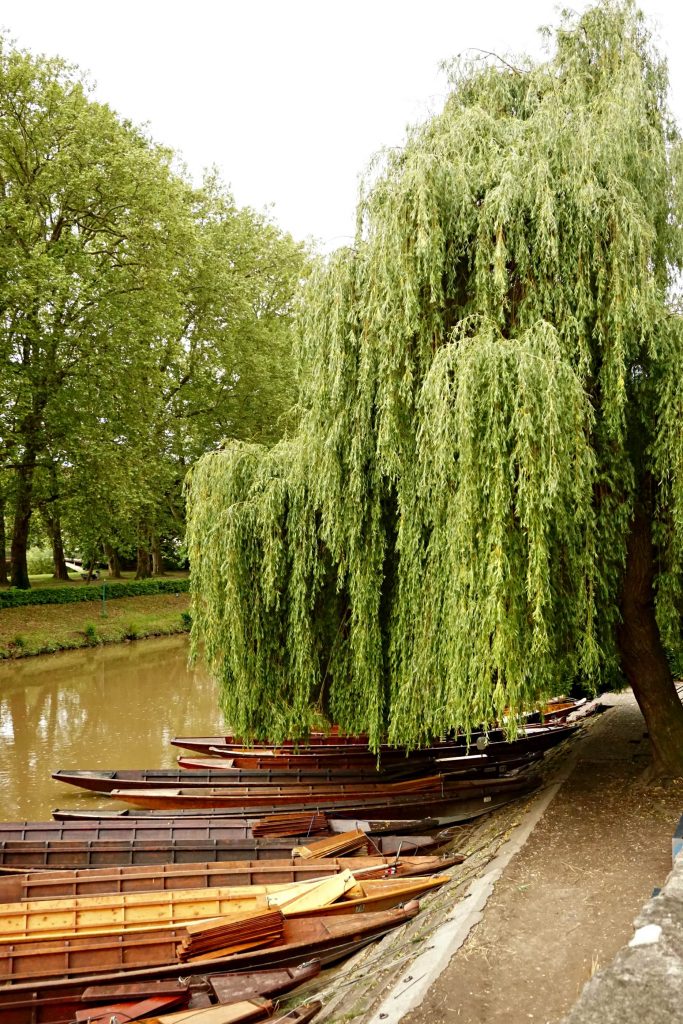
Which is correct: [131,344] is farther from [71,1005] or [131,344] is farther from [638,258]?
[71,1005]

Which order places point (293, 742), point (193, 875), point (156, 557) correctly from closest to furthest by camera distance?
point (193, 875) < point (293, 742) < point (156, 557)

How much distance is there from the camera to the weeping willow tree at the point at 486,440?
6.71 metres

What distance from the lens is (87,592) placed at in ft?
89.9

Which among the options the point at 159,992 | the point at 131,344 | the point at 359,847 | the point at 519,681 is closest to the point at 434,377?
the point at 519,681

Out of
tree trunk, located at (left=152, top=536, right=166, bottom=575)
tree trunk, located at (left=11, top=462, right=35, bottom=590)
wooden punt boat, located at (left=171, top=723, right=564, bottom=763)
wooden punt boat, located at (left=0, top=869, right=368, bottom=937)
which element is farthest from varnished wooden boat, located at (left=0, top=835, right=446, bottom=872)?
tree trunk, located at (left=152, top=536, right=166, bottom=575)

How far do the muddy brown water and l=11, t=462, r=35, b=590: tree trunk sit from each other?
12.5 ft

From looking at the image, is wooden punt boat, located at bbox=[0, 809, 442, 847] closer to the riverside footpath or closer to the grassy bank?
the riverside footpath

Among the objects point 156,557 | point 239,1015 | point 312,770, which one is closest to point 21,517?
point 156,557

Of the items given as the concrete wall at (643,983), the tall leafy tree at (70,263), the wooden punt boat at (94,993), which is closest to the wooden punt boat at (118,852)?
the wooden punt boat at (94,993)

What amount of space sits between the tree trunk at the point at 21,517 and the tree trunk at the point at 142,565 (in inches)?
299

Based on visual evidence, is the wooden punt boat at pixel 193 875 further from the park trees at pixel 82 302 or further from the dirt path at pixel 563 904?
the park trees at pixel 82 302

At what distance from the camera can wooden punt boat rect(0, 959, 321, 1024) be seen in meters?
→ 5.35

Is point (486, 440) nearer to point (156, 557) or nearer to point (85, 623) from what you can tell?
point (85, 623)

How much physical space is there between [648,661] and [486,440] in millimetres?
3620
